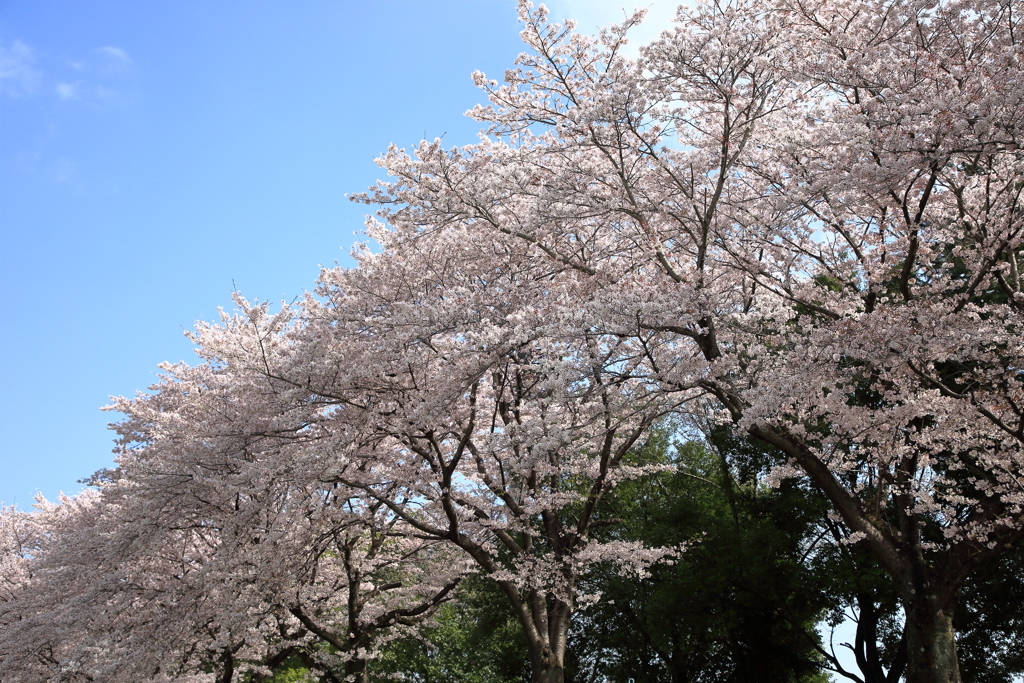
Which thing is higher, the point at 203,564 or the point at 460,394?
the point at 460,394

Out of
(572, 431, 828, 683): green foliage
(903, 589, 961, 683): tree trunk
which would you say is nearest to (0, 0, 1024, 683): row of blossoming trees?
(903, 589, 961, 683): tree trunk

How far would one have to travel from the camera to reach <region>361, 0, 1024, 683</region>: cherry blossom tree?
8.36 meters

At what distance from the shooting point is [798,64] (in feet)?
31.4

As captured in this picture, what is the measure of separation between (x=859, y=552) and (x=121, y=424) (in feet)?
52.0

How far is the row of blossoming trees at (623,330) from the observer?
8.88 metres

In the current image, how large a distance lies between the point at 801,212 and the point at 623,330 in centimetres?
364

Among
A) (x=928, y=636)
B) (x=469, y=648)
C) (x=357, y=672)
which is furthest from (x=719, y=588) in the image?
(x=469, y=648)

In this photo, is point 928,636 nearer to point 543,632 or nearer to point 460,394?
point 543,632

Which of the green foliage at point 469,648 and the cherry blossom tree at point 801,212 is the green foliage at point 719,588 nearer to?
the green foliage at point 469,648

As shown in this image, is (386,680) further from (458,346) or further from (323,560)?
(458,346)

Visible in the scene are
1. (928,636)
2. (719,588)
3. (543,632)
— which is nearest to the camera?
(928,636)

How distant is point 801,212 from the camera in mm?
10852

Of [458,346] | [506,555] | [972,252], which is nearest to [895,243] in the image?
[972,252]

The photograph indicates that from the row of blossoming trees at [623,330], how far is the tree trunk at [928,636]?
0.03 m
